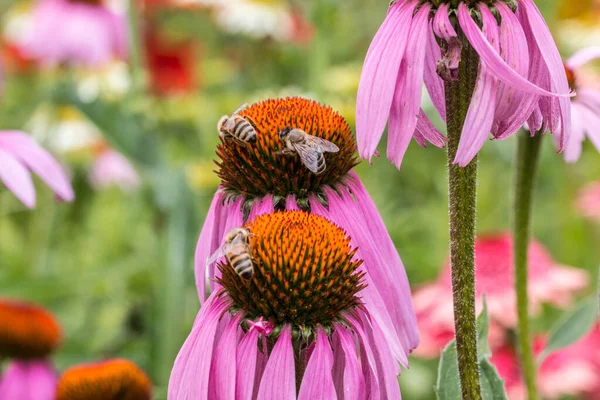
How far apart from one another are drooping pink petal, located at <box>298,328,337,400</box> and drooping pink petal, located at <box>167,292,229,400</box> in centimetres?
6

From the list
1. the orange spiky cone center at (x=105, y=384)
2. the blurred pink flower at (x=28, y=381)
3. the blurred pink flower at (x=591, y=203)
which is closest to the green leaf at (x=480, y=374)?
the orange spiky cone center at (x=105, y=384)

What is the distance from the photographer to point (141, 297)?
1.89 m

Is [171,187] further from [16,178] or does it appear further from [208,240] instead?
[208,240]

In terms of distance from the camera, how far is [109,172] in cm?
270

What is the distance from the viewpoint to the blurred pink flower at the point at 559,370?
1.27 metres

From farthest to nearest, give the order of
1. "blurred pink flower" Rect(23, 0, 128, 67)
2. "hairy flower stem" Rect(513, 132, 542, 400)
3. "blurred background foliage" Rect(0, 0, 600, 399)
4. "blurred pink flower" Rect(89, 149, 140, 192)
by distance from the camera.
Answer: "blurred pink flower" Rect(89, 149, 140, 192) → "blurred pink flower" Rect(23, 0, 128, 67) → "blurred background foliage" Rect(0, 0, 600, 399) → "hairy flower stem" Rect(513, 132, 542, 400)

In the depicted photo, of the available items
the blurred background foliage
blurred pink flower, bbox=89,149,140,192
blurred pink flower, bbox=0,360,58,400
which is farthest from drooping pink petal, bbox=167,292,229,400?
blurred pink flower, bbox=89,149,140,192

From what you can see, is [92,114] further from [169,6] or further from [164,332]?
[169,6]

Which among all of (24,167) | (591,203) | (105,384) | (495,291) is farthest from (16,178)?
(591,203)

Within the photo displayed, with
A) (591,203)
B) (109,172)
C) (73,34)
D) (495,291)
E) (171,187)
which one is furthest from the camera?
(109,172)

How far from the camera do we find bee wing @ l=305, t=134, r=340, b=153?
70cm

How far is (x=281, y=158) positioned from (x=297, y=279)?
13 cm

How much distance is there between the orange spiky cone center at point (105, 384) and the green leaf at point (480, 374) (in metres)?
0.41

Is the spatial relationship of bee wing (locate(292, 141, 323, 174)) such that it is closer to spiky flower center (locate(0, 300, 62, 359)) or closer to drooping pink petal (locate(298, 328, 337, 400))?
drooping pink petal (locate(298, 328, 337, 400))
